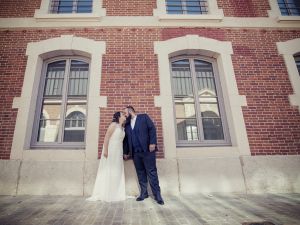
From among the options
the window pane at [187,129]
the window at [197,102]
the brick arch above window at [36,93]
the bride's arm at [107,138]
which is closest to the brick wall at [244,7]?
the window at [197,102]

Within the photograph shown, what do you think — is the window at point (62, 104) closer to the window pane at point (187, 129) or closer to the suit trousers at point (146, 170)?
the suit trousers at point (146, 170)

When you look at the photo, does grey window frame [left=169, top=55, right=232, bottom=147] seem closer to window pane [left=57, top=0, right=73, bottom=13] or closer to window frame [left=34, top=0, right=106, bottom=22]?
window frame [left=34, top=0, right=106, bottom=22]

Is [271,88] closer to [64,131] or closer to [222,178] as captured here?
[222,178]

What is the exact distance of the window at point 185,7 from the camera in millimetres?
5757

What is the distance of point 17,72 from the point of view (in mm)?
4699

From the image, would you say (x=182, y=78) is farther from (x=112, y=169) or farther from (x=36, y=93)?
(x=36, y=93)

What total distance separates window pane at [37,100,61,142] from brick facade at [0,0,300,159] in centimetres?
59

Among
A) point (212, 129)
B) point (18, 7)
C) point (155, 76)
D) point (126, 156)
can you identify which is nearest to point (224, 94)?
point (212, 129)

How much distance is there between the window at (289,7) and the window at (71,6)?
593 cm

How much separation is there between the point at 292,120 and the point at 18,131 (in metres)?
6.42

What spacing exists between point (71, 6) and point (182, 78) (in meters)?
4.02

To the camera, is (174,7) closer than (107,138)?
No

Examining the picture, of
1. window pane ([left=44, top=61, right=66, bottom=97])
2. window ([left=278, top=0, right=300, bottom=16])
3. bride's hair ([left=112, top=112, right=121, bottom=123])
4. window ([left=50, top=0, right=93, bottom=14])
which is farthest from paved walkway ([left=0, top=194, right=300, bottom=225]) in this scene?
window ([left=278, top=0, right=300, bottom=16])

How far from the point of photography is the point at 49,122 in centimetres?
464
